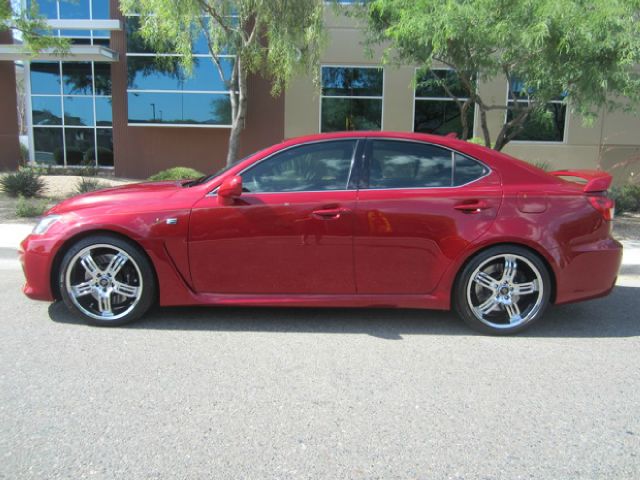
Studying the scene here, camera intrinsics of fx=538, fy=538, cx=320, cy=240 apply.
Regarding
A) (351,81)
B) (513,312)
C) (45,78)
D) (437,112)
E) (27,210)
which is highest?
(45,78)

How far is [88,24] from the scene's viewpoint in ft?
51.3

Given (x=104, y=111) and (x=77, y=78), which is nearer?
(x=77, y=78)

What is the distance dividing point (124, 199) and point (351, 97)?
1238 cm

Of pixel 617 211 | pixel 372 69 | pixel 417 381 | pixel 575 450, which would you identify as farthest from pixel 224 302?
pixel 372 69

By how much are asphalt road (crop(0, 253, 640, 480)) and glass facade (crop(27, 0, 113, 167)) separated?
13.8m

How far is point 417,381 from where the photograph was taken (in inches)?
142

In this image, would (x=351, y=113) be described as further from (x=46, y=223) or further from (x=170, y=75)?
(x=46, y=223)

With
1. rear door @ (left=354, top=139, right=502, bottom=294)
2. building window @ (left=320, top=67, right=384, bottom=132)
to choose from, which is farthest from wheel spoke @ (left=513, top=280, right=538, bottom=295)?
building window @ (left=320, top=67, right=384, bottom=132)

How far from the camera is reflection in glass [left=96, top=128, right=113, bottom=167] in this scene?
17.4m

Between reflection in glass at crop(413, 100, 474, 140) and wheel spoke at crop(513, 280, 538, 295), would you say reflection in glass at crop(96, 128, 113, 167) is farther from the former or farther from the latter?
wheel spoke at crop(513, 280, 538, 295)

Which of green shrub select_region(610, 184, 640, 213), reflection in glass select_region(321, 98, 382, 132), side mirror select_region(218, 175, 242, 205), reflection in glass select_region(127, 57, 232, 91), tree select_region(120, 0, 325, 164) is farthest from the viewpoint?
reflection in glass select_region(321, 98, 382, 132)

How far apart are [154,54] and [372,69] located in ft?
20.8

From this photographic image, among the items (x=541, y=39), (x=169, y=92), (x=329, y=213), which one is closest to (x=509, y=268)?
(x=329, y=213)

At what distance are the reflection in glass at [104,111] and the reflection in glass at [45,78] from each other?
139cm
